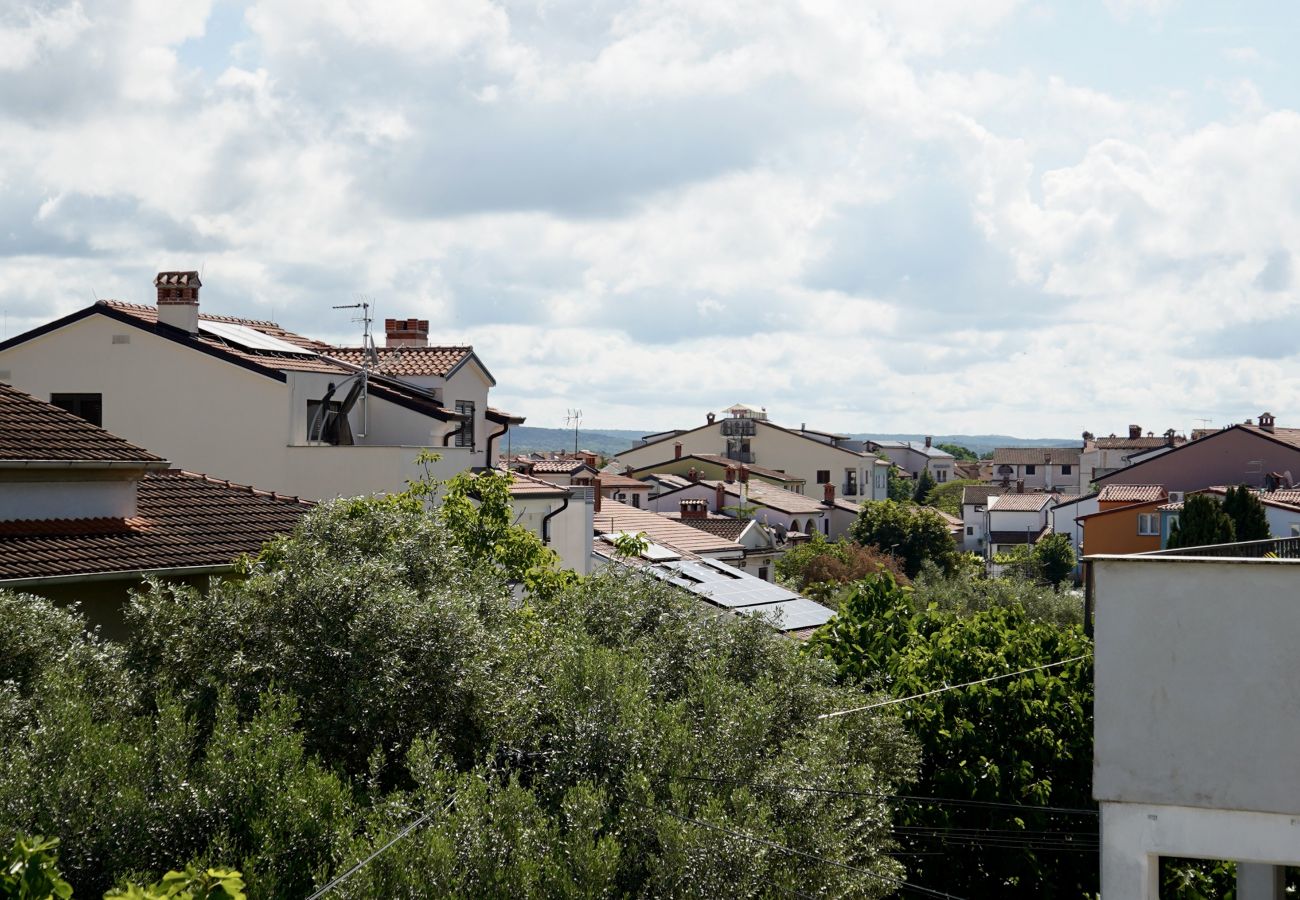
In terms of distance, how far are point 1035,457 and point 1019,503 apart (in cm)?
5086

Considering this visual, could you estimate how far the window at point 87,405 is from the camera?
27.3 metres

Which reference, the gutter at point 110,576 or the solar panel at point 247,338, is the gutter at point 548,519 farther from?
the gutter at point 110,576

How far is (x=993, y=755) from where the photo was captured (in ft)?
55.0

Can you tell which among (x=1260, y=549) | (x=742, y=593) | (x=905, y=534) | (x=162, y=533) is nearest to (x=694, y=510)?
(x=905, y=534)

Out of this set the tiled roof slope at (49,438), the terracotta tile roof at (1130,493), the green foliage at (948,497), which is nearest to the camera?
the tiled roof slope at (49,438)

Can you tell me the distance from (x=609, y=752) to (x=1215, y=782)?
434 cm

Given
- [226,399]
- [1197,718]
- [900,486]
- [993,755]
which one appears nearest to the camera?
[1197,718]

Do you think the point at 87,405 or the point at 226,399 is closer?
the point at 226,399

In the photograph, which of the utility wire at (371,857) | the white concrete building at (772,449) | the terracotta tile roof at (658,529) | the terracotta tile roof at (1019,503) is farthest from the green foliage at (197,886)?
the terracotta tile roof at (1019,503)

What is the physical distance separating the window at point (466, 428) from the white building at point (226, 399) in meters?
2.41

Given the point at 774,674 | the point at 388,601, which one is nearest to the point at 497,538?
the point at 774,674

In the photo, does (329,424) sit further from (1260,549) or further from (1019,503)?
(1019,503)

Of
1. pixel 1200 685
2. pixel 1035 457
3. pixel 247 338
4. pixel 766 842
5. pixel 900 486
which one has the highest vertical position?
pixel 1035 457

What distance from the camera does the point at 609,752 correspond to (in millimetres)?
10672
